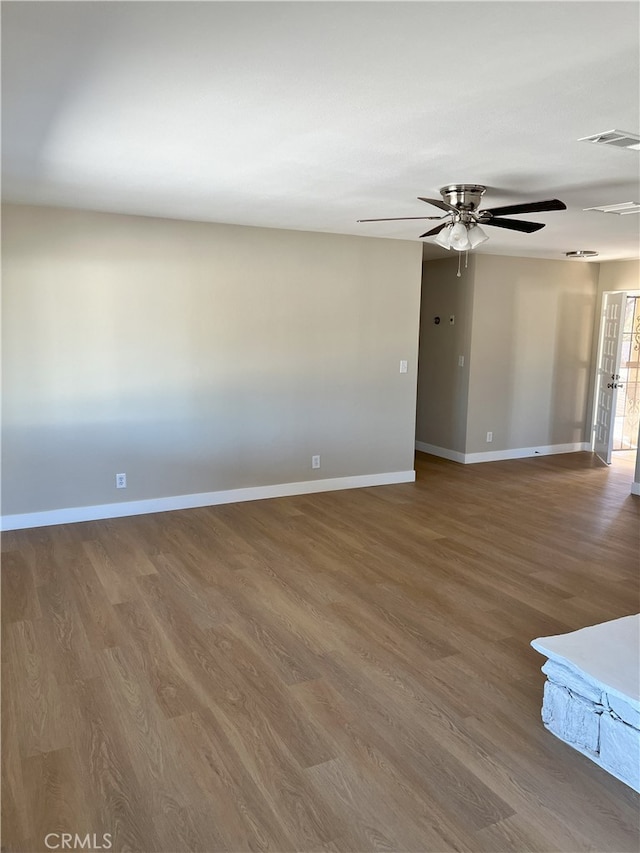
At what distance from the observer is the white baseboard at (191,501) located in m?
4.72

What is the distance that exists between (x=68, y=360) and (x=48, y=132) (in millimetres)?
2220

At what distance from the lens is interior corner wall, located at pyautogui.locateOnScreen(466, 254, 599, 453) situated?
7.16 metres

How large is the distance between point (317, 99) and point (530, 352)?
587 cm

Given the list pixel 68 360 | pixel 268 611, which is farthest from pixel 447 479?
pixel 68 360

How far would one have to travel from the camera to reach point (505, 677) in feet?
9.21

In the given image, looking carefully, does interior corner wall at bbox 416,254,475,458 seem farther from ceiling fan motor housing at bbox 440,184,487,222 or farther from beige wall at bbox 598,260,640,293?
ceiling fan motor housing at bbox 440,184,487,222

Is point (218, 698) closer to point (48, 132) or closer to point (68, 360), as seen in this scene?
point (48, 132)

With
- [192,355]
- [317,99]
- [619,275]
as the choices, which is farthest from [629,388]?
[317,99]

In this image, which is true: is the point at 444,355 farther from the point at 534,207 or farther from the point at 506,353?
the point at 534,207

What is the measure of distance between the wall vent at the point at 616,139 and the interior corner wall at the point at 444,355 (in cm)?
426

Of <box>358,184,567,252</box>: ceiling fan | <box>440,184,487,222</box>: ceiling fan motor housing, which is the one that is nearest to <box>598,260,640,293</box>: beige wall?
<box>358,184,567,252</box>: ceiling fan

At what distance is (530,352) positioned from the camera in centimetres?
754

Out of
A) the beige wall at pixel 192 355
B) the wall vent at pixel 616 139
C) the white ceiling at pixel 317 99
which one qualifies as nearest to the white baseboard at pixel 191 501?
the beige wall at pixel 192 355

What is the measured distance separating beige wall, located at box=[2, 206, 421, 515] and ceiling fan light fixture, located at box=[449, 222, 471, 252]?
2.03 m
